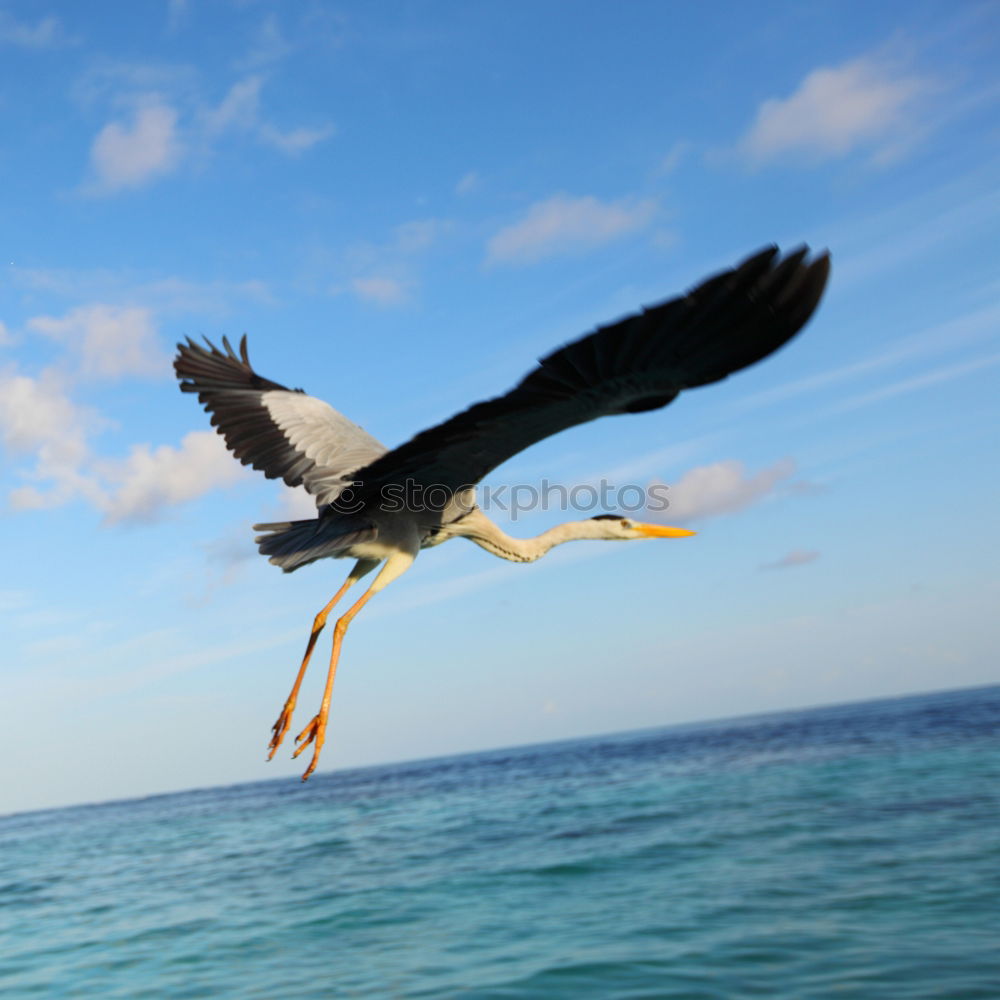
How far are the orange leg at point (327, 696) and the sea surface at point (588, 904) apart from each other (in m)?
4.80

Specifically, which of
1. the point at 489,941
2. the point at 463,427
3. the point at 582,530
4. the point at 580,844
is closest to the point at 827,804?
the point at 580,844

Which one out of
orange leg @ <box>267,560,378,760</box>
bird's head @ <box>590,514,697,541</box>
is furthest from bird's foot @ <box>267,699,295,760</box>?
bird's head @ <box>590,514,697,541</box>

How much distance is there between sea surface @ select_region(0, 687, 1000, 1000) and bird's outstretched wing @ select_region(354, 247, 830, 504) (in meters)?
6.19

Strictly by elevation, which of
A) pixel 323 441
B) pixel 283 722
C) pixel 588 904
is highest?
pixel 323 441

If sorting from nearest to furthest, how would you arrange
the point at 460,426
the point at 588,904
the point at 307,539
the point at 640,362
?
the point at 640,362 → the point at 460,426 → the point at 307,539 → the point at 588,904

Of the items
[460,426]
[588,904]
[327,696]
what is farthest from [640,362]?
[588,904]

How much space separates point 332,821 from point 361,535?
1085 inches

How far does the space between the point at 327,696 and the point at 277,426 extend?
2.58 m

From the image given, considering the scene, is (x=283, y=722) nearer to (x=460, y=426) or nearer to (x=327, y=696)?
(x=327, y=696)

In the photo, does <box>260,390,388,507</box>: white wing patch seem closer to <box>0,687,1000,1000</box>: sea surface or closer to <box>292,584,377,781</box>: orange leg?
<box>292,584,377,781</box>: orange leg

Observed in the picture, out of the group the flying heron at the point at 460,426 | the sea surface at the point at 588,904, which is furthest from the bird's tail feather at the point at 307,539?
the sea surface at the point at 588,904

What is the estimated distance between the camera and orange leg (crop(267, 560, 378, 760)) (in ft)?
22.0

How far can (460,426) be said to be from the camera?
5.71 m

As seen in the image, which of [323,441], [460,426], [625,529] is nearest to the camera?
[460,426]
